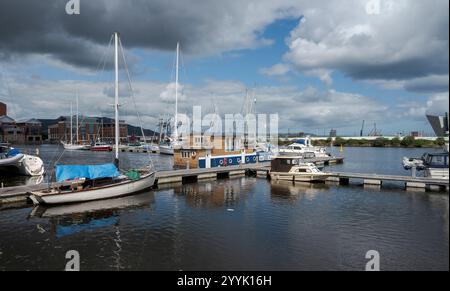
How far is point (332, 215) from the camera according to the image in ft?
97.5

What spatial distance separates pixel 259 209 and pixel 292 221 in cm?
529

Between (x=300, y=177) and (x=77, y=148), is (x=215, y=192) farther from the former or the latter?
(x=77, y=148)

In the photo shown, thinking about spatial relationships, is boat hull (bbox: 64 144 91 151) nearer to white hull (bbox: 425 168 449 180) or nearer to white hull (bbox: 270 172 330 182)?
white hull (bbox: 270 172 330 182)

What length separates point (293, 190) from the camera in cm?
4406

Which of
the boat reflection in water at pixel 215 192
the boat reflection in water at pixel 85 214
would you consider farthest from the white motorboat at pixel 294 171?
the boat reflection in water at pixel 85 214

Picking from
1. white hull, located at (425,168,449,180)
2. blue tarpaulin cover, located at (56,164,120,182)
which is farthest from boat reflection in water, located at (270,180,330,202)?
blue tarpaulin cover, located at (56,164,120,182)

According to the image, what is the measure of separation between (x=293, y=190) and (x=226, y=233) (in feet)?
72.0

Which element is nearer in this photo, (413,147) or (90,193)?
(90,193)

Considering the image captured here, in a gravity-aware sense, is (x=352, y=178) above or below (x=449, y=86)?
below

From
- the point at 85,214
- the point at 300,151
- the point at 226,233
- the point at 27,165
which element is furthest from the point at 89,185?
the point at 300,151
